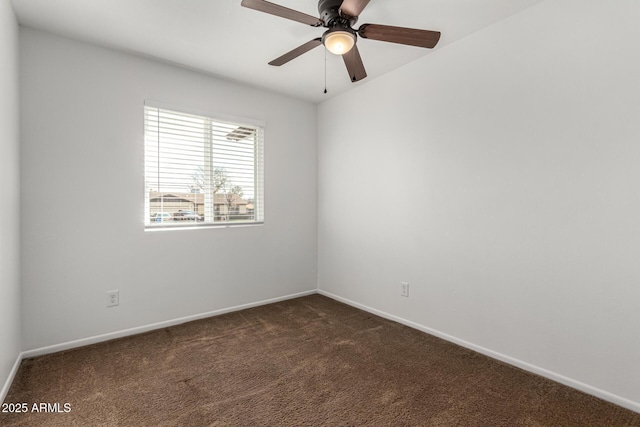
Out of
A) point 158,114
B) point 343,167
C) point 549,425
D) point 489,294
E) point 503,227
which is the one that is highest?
point 158,114

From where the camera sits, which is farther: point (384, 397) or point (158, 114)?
point (158, 114)

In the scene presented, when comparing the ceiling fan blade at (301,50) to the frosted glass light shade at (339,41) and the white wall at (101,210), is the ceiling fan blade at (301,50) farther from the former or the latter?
the white wall at (101,210)

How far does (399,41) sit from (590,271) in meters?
1.85

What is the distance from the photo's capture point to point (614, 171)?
1.83 metres

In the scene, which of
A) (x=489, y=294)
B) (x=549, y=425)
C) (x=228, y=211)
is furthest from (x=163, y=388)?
(x=489, y=294)

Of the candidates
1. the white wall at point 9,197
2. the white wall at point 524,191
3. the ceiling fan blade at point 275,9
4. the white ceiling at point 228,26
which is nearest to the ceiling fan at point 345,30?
the ceiling fan blade at point 275,9

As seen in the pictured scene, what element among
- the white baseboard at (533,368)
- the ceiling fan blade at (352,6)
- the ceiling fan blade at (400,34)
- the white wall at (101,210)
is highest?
the ceiling fan blade at (352,6)

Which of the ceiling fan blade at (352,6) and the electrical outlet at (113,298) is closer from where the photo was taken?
the ceiling fan blade at (352,6)

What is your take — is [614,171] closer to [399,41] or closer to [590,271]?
[590,271]

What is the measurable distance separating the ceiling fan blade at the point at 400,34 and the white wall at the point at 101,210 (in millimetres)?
1937

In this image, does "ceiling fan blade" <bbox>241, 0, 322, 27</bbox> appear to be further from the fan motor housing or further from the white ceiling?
the white ceiling

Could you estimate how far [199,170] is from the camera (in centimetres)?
322

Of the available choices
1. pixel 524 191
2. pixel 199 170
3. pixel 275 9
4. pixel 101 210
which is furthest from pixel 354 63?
pixel 101 210

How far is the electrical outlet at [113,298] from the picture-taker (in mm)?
2686
